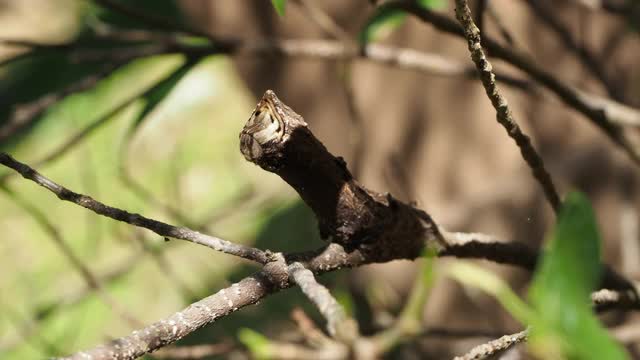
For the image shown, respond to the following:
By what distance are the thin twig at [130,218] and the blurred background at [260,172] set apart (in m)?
0.72

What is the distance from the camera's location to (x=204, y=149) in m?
1.94

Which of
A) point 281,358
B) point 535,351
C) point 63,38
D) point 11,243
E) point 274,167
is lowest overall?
point 535,351

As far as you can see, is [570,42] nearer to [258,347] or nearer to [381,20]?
[381,20]

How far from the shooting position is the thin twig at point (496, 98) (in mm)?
648

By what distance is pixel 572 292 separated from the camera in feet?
1.50

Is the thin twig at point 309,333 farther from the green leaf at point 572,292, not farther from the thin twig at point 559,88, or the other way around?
the green leaf at point 572,292

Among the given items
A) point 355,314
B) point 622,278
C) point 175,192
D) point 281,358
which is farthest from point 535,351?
point 175,192

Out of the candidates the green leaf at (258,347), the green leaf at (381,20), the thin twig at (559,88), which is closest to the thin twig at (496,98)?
the thin twig at (559,88)

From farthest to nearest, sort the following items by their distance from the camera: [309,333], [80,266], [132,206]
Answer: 1. [132,206]
2. [80,266]
3. [309,333]

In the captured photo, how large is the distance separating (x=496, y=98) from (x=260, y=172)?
1.26 meters

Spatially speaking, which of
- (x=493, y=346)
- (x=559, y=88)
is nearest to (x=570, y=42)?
(x=559, y=88)

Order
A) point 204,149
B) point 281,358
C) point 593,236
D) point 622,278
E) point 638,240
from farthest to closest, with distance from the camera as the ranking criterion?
point 204,149 < point 638,240 < point 281,358 < point 622,278 < point 593,236

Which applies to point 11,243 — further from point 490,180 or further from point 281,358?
point 490,180

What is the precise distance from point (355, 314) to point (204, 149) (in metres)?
0.55
